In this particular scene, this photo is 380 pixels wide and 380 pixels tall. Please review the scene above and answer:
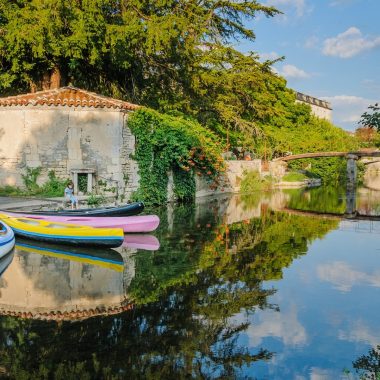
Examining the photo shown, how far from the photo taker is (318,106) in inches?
4286

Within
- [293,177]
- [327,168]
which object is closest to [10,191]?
[293,177]

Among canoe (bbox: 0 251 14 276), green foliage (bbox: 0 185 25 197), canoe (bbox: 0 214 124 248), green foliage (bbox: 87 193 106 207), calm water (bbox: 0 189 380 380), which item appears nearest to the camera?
calm water (bbox: 0 189 380 380)

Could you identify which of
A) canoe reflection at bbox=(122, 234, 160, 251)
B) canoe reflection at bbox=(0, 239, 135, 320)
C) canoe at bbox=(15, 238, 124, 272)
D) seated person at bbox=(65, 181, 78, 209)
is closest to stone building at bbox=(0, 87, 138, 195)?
seated person at bbox=(65, 181, 78, 209)

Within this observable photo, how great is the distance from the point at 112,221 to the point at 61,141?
647 centimetres

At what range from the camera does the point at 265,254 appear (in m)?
12.0

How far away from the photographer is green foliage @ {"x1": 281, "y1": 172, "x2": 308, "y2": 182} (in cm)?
4241

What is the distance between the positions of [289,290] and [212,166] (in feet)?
52.6

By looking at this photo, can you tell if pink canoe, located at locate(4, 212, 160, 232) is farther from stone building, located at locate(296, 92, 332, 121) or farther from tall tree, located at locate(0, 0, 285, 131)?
stone building, located at locate(296, 92, 332, 121)

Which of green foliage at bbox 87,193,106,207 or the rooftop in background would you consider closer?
green foliage at bbox 87,193,106,207

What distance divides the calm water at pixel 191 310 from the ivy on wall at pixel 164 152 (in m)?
6.49

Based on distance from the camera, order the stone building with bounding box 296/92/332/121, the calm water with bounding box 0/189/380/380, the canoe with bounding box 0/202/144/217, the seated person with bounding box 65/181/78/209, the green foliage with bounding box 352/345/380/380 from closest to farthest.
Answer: the green foliage with bounding box 352/345/380/380, the calm water with bounding box 0/189/380/380, the canoe with bounding box 0/202/144/217, the seated person with bounding box 65/181/78/209, the stone building with bounding box 296/92/332/121

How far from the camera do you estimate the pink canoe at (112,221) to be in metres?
12.3

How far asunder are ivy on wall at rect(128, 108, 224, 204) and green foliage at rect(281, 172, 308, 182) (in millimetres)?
19461

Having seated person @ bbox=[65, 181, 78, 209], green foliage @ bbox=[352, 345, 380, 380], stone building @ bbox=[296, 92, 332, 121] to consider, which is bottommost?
green foliage @ bbox=[352, 345, 380, 380]
